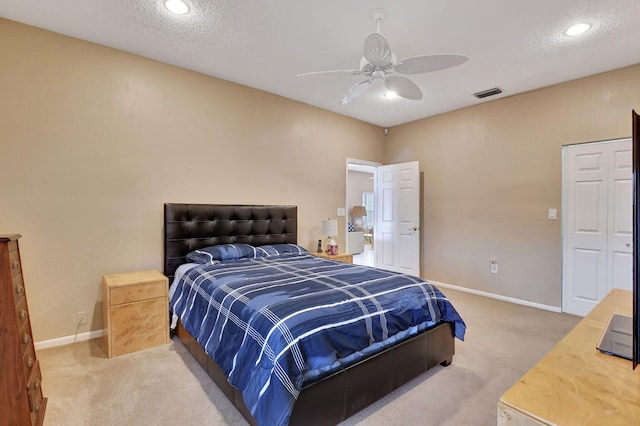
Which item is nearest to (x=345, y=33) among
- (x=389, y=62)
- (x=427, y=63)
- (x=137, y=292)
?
(x=389, y=62)

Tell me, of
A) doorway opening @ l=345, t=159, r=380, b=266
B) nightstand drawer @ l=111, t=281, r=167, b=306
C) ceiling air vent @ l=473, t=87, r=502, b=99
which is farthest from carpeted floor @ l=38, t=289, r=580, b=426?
doorway opening @ l=345, t=159, r=380, b=266

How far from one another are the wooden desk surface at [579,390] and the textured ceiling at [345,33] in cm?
240

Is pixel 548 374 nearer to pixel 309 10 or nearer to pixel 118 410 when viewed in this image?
pixel 118 410

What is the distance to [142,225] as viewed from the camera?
3.11 meters

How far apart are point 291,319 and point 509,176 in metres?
3.83

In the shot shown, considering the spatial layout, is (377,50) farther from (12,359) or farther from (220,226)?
(12,359)

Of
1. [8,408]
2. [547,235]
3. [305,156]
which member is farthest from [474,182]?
[8,408]

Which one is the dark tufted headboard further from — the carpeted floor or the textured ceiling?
the textured ceiling

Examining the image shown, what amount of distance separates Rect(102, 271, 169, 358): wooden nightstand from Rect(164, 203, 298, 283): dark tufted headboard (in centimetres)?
45

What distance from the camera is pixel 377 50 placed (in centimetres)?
216

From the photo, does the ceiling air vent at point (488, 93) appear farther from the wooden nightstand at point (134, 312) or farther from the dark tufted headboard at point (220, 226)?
the wooden nightstand at point (134, 312)

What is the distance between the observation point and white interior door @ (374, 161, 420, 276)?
4918mm

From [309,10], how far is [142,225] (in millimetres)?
2556

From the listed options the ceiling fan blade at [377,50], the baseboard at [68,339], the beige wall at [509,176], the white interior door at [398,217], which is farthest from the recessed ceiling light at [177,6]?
the beige wall at [509,176]
